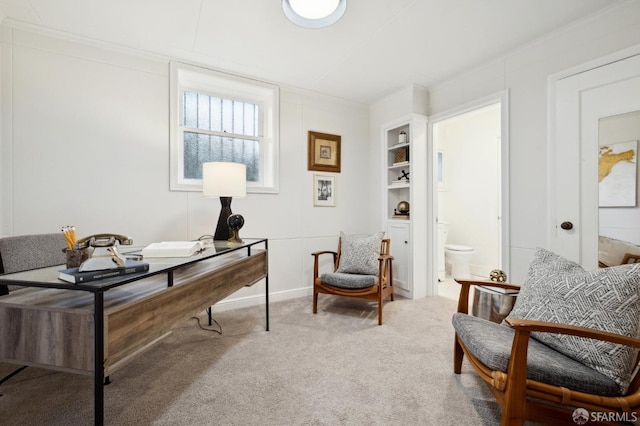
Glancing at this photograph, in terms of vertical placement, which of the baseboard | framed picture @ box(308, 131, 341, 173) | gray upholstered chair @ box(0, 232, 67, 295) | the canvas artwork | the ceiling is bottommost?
the baseboard

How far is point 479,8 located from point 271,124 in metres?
2.15

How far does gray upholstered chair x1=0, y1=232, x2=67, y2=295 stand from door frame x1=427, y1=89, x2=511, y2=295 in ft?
11.2

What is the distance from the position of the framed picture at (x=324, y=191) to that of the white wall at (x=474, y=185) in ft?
6.15

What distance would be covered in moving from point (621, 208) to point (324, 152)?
2.70m

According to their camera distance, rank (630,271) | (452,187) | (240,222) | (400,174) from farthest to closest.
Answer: (452,187) < (400,174) < (240,222) < (630,271)

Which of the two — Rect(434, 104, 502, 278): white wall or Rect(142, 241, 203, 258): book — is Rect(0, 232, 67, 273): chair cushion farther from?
Rect(434, 104, 502, 278): white wall

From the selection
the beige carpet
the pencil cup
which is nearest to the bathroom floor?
the beige carpet

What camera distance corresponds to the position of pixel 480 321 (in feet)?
5.30

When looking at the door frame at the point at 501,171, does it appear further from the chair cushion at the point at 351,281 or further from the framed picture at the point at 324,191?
the framed picture at the point at 324,191

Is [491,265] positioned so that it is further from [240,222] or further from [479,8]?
[240,222]

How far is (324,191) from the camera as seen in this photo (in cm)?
355

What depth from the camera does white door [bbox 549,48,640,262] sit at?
200cm

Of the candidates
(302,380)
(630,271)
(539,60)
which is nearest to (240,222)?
(302,380)

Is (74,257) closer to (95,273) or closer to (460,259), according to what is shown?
(95,273)
